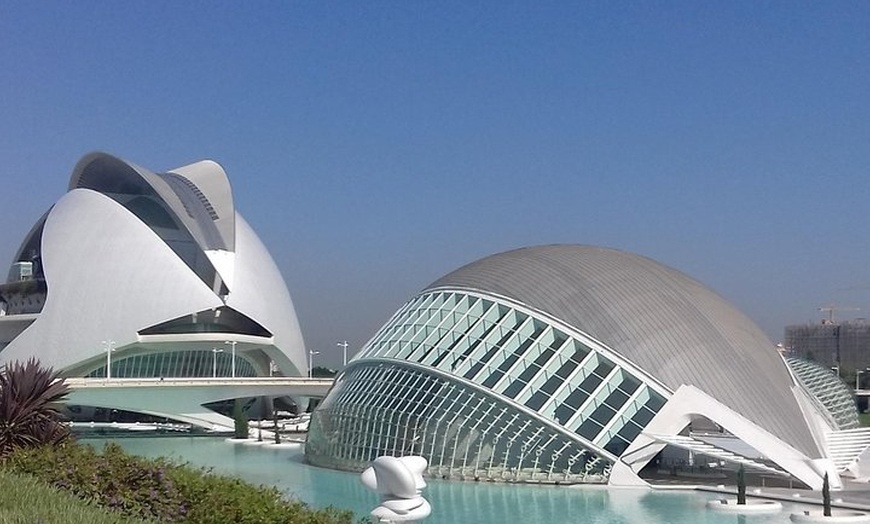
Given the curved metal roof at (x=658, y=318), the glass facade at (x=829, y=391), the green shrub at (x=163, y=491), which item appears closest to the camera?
the green shrub at (x=163, y=491)

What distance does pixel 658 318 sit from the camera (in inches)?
1126

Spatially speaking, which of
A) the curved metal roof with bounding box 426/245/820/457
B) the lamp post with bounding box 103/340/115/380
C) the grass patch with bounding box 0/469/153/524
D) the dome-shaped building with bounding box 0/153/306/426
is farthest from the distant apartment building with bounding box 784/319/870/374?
the grass patch with bounding box 0/469/153/524

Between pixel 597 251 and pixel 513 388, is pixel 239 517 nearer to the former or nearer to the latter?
pixel 513 388

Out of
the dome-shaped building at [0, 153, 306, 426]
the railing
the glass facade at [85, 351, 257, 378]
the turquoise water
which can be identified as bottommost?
the turquoise water

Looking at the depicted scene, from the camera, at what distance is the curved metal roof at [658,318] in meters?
26.9

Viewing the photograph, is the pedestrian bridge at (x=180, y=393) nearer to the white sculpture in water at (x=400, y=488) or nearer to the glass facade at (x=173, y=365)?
the glass facade at (x=173, y=365)

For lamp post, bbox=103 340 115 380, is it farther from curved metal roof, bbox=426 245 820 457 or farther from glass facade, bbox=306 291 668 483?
curved metal roof, bbox=426 245 820 457

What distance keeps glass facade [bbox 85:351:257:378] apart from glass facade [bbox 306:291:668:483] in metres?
33.2

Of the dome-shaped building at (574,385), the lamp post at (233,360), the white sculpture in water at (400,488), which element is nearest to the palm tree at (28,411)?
the white sculpture in water at (400,488)

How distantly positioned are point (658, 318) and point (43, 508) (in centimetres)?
2125

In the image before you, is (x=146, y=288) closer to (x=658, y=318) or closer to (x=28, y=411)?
(x=658, y=318)

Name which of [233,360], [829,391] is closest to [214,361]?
[233,360]

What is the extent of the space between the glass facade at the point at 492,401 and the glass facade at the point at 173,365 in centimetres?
3319

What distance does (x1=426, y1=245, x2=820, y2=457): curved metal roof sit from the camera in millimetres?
26859
